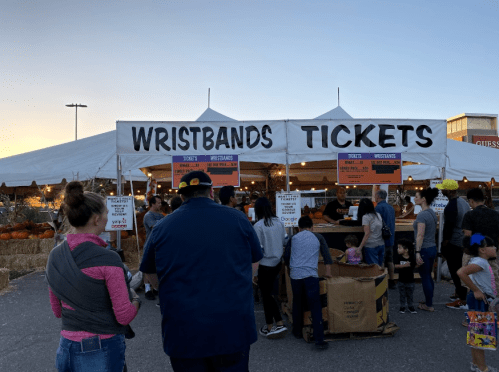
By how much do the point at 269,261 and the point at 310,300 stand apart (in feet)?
2.37

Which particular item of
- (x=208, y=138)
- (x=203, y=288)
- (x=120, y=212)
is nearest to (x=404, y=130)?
(x=208, y=138)

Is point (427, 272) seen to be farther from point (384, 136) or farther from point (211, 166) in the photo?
point (211, 166)

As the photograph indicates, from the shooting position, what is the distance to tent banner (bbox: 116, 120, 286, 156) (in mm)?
7262

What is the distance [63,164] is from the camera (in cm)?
1056

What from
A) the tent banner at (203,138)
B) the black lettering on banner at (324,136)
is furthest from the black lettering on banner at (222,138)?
the black lettering on banner at (324,136)

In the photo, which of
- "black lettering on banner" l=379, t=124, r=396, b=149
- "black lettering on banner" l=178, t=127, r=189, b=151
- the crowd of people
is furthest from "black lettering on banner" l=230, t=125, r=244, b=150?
the crowd of people

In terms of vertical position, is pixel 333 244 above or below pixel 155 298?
above

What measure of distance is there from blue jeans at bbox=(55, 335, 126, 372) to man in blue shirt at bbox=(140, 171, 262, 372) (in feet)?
1.02

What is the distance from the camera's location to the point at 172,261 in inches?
83.3

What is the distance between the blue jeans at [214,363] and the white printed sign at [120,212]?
5521 millimetres

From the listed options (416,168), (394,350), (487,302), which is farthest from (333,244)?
(416,168)

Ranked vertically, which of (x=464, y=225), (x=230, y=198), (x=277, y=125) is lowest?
(x=464, y=225)

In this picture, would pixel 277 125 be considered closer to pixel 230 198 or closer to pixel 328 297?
pixel 230 198

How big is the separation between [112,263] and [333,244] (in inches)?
253
